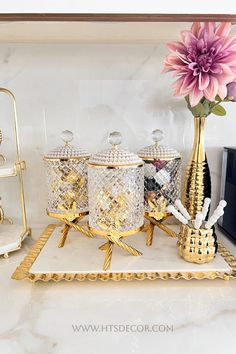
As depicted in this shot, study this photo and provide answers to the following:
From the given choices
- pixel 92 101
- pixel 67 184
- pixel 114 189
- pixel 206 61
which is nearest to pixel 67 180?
pixel 67 184

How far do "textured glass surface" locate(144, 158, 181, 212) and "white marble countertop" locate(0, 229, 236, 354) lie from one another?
→ 0.18 metres

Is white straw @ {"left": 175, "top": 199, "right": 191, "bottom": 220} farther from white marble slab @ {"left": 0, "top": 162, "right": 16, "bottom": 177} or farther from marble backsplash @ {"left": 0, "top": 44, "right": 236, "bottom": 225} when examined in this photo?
white marble slab @ {"left": 0, "top": 162, "right": 16, "bottom": 177}

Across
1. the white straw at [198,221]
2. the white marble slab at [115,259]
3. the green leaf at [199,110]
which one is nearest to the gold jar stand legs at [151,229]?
the white marble slab at [115,259]

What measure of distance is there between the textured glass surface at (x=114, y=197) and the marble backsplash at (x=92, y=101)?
25 cm

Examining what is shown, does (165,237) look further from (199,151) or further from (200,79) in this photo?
(200,79)

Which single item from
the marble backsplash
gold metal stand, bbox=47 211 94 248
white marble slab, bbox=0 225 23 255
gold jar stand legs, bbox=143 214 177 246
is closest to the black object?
the marble backsplash

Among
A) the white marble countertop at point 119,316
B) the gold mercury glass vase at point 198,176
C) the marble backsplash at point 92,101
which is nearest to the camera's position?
the white marble countertop at point 119,316

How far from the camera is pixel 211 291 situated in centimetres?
52

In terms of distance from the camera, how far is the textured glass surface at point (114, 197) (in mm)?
554

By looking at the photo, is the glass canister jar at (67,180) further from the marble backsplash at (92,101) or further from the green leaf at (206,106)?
the green leaf at (206,106)

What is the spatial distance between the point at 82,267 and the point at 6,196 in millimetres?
376

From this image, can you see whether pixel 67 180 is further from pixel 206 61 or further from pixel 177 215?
pixel 206 61

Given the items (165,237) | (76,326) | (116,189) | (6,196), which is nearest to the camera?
(76,326)
